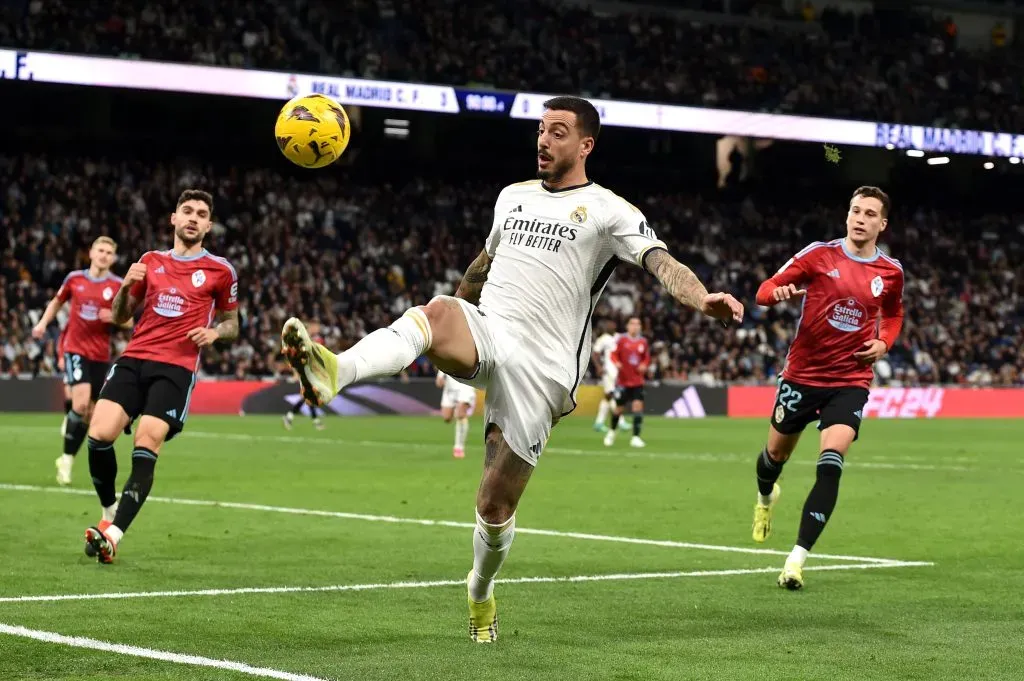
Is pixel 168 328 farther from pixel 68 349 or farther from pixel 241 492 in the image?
pixel 68 349

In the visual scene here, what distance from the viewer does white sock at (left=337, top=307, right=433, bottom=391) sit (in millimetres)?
6055

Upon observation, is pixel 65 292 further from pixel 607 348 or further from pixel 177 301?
pixel 607 348

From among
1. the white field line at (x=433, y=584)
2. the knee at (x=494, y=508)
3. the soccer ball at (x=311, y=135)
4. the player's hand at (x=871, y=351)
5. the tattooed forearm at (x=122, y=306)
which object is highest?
the soccer ball at (x=311, y=135)

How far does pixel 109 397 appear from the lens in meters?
10.3

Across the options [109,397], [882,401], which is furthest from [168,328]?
[882,401]

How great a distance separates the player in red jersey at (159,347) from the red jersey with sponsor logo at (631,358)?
57.2 feet

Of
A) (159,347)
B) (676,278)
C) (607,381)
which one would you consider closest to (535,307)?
(676,278)

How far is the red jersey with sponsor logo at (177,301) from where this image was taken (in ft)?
34.6

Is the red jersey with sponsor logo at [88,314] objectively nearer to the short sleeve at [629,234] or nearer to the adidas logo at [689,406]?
the short sleeve at [629,234]

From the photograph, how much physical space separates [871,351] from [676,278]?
3.54m

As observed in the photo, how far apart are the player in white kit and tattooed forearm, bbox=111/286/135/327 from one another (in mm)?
3800

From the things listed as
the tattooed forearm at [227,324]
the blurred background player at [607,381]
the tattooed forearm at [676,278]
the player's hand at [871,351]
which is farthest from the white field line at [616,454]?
the tattooed forearm at [676,278]

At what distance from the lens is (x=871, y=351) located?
32.2 ft

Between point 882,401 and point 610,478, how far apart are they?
2432 centimetres
